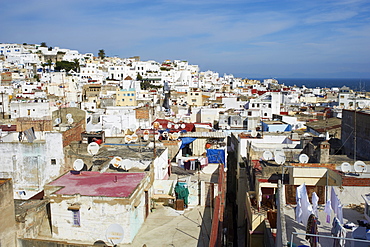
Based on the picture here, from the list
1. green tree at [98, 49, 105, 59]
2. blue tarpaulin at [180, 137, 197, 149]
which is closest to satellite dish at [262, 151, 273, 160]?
blue tarpaulin at [180, 137, 197, 149]

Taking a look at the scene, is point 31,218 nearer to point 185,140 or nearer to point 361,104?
point 185,140

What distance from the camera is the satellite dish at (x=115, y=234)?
10.2m

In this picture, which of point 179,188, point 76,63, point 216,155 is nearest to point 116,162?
point 179,188

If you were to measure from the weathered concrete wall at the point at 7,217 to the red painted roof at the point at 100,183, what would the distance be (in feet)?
5.28

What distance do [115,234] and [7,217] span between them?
3412 mm

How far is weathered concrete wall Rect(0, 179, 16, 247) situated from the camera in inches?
412

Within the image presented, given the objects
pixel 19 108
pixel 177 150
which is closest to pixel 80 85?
pixel 19 108

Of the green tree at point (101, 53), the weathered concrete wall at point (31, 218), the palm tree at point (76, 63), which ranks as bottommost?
the weathered concrete wall at point (31, 218)

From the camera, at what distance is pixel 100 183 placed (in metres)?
13.0

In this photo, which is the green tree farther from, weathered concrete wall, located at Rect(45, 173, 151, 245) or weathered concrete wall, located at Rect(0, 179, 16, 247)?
weathered concrete wall, located at Rect(0, 179, 16, 247)

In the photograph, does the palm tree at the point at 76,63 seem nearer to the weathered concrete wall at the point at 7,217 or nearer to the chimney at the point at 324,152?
the chimney at the point at 324,152

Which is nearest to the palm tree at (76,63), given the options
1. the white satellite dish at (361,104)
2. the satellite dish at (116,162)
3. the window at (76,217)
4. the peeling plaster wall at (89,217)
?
the white satellite dish at (361,104)

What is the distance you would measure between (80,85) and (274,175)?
58262 mm

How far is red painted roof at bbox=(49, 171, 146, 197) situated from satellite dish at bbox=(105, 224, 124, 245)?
4.84 feet
